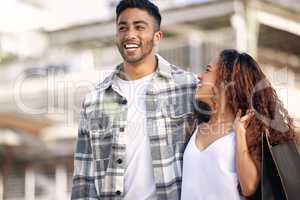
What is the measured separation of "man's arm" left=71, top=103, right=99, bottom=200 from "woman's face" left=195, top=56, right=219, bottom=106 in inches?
32.4

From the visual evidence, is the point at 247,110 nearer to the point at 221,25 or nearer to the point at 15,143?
the point at 221,25

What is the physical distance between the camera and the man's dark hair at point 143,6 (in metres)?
3.95

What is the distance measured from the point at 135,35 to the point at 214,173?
3.24 feet

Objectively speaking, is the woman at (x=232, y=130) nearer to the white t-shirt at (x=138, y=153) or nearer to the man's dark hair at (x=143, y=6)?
the white t-shirt at (x=138, y=153)

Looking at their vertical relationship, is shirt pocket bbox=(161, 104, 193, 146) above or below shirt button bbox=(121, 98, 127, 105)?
below

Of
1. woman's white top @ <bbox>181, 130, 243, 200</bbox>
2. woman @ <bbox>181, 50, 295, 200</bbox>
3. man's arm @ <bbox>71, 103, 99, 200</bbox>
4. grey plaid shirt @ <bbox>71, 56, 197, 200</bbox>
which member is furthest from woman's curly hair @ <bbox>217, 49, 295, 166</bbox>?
man's arm @ <bbox>71, 103, 99, 200</bbox>

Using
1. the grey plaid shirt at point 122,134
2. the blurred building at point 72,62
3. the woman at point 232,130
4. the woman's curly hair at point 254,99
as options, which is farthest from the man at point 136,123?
the blurred building at point 72,62

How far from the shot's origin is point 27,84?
591 inches

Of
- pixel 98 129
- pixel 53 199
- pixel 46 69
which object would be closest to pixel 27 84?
pixel 46 69

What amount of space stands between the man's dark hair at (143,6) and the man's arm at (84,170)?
664mm

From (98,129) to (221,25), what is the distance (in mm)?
9173

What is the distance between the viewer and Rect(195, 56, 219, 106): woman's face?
3412 millimetres

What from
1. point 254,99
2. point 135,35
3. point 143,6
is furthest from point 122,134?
point 254,99

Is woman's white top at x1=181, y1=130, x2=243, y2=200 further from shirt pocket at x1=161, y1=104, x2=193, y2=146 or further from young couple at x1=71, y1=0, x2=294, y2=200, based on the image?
shirt pocket at x1=161, y1=104, x2=193, y2=146
